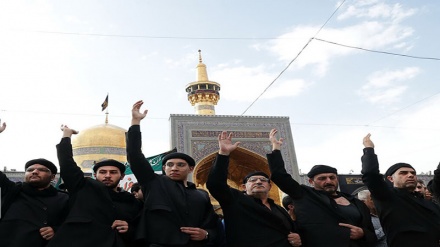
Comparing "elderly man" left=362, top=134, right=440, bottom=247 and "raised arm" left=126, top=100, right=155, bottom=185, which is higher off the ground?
"raised arm" left=126, top=100, right=155, bottom=185

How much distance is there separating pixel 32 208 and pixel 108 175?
43cm

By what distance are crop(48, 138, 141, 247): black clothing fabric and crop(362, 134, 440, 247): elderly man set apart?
139cm

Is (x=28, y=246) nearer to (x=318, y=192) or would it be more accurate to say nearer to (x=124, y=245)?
(x=124, y=245)

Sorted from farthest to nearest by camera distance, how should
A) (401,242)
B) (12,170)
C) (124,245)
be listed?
(12,170) < (401,242) < (124,245)

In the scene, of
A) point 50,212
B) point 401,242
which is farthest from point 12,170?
point 401,242

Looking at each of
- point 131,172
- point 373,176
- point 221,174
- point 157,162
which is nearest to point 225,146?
point 221,174

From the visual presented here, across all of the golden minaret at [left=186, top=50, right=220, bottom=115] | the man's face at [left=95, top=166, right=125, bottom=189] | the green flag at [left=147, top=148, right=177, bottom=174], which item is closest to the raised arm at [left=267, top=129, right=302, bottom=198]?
the man's face at [left=95, top=166, right=125, bottom=189]

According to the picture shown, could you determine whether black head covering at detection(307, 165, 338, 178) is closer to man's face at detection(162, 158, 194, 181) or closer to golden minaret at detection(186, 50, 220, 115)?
man's face at detection(162, 158, 194, 181)

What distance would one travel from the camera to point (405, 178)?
2.53m

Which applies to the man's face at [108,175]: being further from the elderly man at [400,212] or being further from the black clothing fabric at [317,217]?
the elderly man at [400,212]

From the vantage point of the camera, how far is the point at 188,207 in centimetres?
212

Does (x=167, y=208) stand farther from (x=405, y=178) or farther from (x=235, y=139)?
(x=235, y=139)

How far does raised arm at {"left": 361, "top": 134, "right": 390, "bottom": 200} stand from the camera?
235 cm

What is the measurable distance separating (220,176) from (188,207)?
9.1 inches
